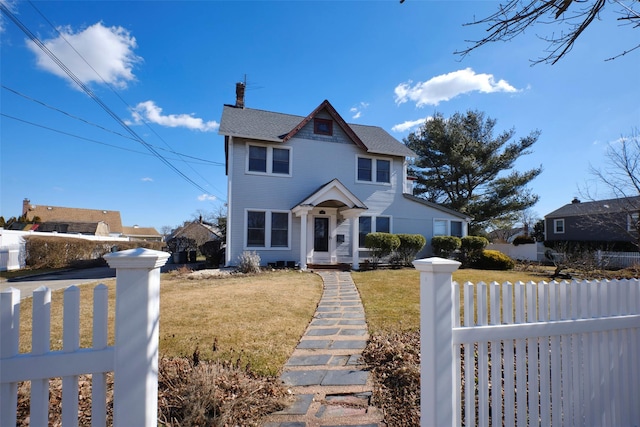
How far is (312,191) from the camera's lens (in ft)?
47.9

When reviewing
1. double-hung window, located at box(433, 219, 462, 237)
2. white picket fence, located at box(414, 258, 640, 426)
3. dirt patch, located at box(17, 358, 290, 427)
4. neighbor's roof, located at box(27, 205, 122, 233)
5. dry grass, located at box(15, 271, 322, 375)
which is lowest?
dry grass, located at box(15, 271, 322, 375)

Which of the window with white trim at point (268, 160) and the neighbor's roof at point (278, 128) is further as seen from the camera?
the window with white trim at point (268, 160)

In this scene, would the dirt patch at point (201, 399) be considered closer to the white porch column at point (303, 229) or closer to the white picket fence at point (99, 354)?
the white picket fence at point (99, 354)

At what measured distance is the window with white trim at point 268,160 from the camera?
13.7m

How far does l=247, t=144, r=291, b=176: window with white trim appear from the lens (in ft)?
45.1

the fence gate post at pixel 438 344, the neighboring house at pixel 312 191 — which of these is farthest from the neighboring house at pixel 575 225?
the fence gate post at pixel 438 344

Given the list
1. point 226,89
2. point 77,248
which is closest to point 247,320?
point 226,89

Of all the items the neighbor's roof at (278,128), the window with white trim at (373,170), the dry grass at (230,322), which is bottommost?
the dry grass at (230,322)

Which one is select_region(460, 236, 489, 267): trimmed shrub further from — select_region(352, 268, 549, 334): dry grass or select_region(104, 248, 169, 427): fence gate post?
select_region(104, 248, 169, 427): fence gate post

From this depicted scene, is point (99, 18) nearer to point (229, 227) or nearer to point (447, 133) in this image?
point (229, 227)

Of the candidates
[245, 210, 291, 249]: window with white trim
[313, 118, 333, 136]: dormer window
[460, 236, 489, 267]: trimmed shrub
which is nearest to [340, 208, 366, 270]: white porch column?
[245, 210, 291, 249]: window with white trim

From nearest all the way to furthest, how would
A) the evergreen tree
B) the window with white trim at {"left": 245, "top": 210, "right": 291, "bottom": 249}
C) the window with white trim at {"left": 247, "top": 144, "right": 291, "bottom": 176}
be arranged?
the window with white trim at {"left": 245, "top": 210, "right": 291, "bottom": 249}, the window with white trim at {"left": 247, "top": 144, "right": 291, "bottom": 176}, the evergreen tree

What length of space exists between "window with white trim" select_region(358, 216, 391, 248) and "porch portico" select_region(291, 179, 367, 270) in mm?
637

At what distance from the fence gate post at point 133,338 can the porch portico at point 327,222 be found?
37.2 ft
